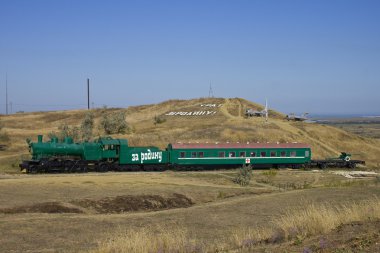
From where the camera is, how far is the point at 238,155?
52.6 meters

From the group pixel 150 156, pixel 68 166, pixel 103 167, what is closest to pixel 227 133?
pixel 150 156

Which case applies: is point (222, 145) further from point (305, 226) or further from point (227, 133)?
point (305, 226)

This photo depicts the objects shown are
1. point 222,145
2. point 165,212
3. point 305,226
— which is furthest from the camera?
point 222,145

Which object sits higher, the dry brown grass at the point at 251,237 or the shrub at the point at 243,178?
the dry brown grass at the point at 251,237

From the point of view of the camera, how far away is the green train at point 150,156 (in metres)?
47.3

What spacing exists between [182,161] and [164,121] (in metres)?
38.0

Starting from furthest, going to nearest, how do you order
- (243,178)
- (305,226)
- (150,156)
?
(150,156)
(243,178)
(305,226)

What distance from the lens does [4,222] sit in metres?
23.3

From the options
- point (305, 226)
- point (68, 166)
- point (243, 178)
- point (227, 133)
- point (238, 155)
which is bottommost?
point (243, 178)

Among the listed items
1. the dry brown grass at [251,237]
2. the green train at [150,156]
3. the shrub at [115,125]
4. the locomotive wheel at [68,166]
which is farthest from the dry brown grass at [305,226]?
the shrub at [115,125]

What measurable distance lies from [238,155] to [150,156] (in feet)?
32.5

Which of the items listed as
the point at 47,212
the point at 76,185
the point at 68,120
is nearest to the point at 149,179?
the point at 76,185

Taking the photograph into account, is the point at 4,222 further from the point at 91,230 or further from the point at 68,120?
the point at 68,120

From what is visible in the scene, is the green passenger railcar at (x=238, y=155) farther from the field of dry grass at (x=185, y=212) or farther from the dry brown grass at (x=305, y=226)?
the dry brown grass at (x=305, y=226)
